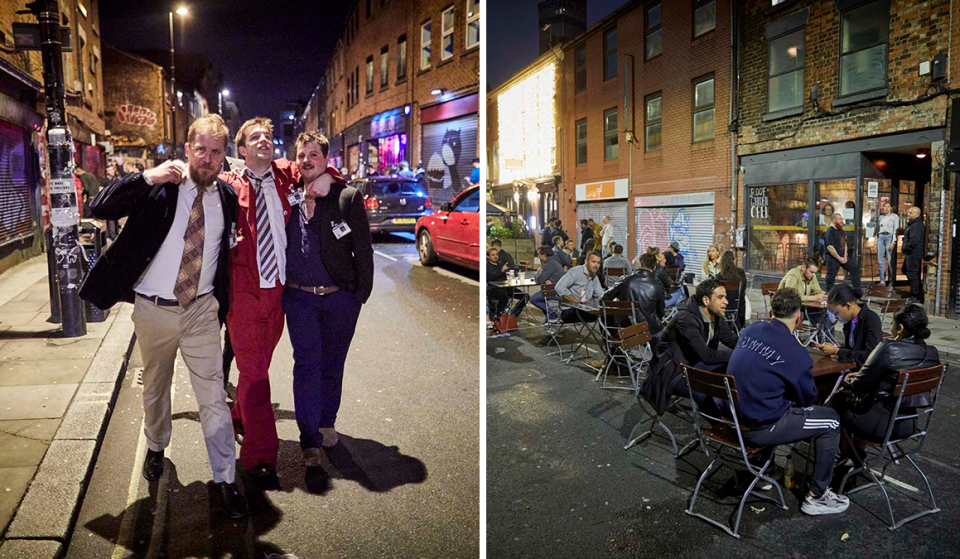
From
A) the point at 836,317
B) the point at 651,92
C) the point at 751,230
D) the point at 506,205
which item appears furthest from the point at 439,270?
the point at 836,317

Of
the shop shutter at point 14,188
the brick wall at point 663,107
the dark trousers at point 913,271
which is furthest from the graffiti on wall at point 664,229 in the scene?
the shop shutter at point 14,188

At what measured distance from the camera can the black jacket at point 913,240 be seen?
272 cm

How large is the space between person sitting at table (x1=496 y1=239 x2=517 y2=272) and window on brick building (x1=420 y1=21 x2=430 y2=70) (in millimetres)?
3407

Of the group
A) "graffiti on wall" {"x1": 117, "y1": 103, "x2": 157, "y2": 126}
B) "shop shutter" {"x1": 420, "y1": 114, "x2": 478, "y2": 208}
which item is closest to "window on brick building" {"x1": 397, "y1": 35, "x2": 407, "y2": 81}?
"shop shutter" {"x1": 420, "y1": 114, "x2": 478, "y2": 208}

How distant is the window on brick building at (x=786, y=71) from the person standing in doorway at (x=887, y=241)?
2.42 feet

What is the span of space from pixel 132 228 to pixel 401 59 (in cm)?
150

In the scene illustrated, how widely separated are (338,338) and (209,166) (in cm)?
73

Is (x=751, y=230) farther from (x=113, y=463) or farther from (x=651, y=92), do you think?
(x=113, y=463)

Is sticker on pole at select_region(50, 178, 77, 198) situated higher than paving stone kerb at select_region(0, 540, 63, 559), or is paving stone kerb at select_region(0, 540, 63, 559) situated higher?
sticker on pole at select_region(50, 178, 77, 198)

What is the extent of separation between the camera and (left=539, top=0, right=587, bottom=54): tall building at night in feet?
17.1

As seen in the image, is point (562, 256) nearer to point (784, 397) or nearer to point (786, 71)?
point (786, 71)

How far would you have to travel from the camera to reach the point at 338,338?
6.89 feet

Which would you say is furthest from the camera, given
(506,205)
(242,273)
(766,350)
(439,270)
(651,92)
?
(506,205)

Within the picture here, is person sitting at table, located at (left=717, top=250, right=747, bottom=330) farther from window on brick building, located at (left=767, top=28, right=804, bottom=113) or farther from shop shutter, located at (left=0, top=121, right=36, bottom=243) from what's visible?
shop shutter, located at (left=0, top=121, right=36, bottom=243)
